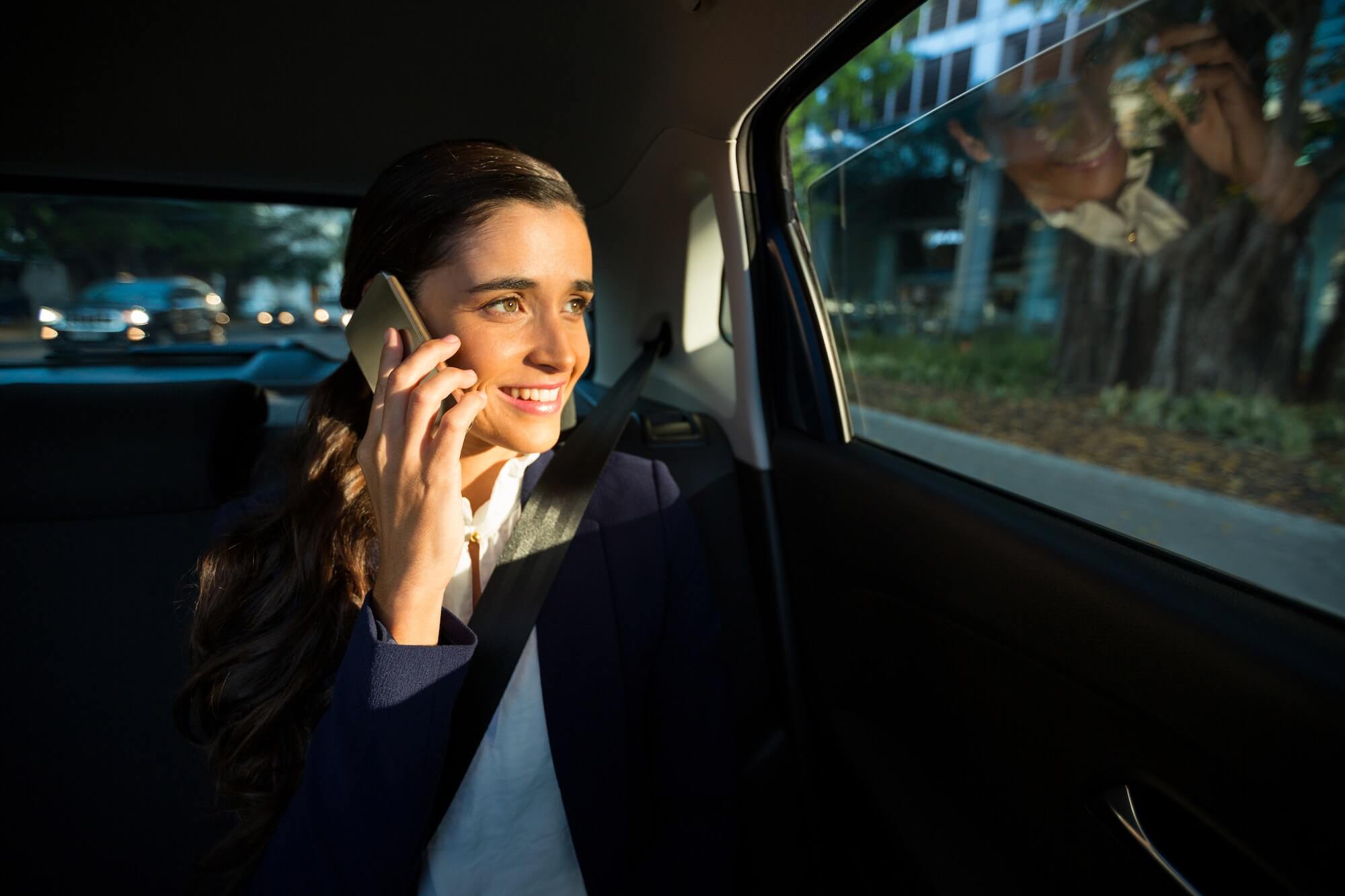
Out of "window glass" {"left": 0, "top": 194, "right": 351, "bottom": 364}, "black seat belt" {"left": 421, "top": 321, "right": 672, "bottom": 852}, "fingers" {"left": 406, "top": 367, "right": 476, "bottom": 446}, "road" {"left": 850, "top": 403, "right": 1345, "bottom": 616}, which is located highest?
"window glass" {"left": 0, "top": 194, "right": 351, "bottom": 364}

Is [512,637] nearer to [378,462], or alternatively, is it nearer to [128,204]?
[378,462]

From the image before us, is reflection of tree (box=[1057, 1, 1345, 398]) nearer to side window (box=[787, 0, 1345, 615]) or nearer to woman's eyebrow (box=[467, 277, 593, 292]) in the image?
side window (box=[787, 0, 1345, 615])

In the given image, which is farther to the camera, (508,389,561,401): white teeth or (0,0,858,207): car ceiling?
(0,0,858,207): car ceiling

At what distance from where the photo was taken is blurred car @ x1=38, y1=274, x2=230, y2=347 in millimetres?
2299

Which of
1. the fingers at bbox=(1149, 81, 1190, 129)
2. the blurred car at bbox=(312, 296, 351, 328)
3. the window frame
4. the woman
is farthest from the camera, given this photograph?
the blurred car at bbox=(312, 296, 351, 328)

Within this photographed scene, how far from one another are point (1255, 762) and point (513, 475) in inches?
50.6

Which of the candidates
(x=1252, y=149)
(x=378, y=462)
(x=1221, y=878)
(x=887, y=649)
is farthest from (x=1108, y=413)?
(x=378, y=462)

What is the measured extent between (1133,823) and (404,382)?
129cm

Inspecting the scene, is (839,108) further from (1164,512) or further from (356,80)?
(1164,512)

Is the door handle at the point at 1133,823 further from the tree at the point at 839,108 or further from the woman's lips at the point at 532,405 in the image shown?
the tree at the point at 839,108

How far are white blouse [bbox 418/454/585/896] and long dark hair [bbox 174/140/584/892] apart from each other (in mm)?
219

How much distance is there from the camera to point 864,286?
8969mm

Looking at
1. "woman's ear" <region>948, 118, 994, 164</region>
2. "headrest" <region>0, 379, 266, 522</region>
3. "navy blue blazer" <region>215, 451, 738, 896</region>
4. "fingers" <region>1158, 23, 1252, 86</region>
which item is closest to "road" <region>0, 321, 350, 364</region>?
"headrest" <region>0, 379, 266, 522</region>

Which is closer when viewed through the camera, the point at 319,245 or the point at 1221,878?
the point at 1221,878
